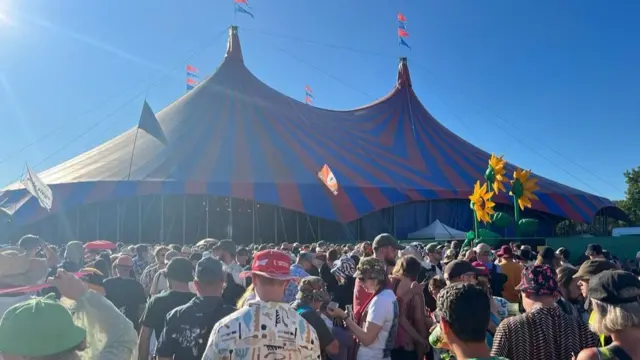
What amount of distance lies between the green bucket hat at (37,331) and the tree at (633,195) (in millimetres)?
47019

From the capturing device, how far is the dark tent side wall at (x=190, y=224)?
1833 centimetres

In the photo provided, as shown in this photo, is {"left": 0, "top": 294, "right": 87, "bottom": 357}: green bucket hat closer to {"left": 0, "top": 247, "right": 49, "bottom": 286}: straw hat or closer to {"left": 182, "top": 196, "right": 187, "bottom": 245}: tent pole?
{"left": 0, "top": 247, "right": 49, "bottom": 286}: straw hat

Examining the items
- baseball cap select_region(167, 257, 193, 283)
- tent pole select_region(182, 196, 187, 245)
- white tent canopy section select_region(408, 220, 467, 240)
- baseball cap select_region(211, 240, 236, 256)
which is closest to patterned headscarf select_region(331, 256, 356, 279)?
baseball cap select_region(211, 240, 236, 256)

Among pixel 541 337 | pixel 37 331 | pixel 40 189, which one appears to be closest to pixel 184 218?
pixel 40 189

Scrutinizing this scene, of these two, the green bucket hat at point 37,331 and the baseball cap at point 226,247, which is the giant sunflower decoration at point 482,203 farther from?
the green bucket hat at point 37,331

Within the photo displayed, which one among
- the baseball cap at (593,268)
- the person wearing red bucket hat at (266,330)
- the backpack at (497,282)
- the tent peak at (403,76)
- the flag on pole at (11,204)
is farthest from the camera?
the tent peak at (403,76)

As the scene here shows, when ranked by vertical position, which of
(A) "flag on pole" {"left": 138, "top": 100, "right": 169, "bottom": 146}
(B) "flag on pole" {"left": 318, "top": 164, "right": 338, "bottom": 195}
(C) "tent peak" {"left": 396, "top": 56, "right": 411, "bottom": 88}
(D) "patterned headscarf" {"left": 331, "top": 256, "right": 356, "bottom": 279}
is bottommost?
(D) "patterned headscarf" {"left": 331, "top": 256, "right": 356, "bottom": 279}

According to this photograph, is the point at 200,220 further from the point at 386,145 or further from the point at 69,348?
the point at 69,348

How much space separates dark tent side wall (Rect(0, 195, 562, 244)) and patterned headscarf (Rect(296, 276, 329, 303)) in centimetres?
1575

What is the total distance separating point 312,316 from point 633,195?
4644 cm

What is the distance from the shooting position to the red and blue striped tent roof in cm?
1861

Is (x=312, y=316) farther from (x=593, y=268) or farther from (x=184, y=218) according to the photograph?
(x=184, y=218)

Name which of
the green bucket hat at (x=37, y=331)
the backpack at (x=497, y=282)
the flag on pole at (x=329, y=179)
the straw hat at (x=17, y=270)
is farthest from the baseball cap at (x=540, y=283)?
the flag on pole at (x=329, y=179)

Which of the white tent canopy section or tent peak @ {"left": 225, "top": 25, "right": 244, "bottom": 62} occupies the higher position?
tent peak @ {"left": 225, "top": 25, "right": 244, "bottom": 62}
